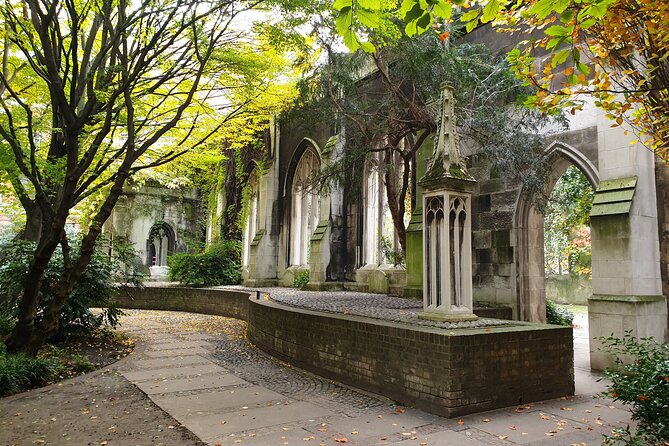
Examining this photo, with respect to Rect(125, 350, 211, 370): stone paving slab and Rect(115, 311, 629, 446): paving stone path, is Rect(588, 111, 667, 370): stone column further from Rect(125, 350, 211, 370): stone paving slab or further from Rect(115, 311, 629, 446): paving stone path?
Rect(125, 350, 211, 370): stone paving slab

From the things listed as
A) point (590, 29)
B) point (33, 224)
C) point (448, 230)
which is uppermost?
point (590, 29)

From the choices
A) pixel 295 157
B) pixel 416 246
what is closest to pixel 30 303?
pixel 416 246

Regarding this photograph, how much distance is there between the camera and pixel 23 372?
649cm

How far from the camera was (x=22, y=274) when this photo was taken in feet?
29.1

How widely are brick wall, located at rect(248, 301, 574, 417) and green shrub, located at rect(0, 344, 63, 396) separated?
3768mm

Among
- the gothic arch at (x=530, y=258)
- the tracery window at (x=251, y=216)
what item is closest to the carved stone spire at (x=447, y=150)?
the gothic arch at (x=530, y=258)

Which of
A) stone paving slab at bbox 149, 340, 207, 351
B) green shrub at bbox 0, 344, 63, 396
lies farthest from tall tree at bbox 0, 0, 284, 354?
stone paving slab at bbox 149, 340, 207, 351

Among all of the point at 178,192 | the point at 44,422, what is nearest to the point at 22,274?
the point at 44,422

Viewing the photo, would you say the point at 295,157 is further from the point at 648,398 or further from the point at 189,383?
the point at 648,398

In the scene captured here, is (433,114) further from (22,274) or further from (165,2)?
(22,274)

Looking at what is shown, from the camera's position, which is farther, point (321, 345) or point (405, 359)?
point (321, 345)

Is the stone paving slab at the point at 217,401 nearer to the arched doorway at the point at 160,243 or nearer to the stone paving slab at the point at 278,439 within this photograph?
the stone paving slab at the point at 278,439

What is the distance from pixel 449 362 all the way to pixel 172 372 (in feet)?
14.6

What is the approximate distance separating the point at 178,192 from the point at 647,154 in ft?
73.0
